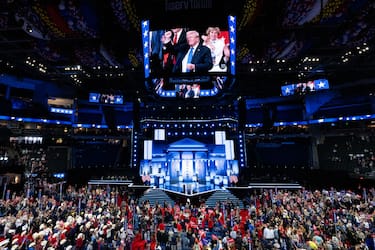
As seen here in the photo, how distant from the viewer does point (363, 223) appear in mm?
11586

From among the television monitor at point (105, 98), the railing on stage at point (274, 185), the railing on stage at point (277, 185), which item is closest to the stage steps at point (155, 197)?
the railing on stage at point (274, 185)

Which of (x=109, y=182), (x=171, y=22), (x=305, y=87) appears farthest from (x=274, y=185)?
(x=171, y=22)

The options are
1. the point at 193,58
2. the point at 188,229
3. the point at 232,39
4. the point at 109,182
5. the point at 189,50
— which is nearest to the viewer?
the point at 188,229

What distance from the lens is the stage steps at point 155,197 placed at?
2048 centimetres

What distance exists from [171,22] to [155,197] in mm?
16174

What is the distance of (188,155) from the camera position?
30031 mm

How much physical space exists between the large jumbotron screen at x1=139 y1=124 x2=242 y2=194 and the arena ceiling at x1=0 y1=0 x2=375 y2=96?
36.6ft

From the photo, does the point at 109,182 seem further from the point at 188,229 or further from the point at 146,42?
the point at 146,42

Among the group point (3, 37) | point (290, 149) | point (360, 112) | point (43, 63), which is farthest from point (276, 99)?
point (3, 37)

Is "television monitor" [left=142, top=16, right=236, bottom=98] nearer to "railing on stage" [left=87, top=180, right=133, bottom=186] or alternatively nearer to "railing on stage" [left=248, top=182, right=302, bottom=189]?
"railing on stage" [left=248, top=182, right=302, bottom=189]

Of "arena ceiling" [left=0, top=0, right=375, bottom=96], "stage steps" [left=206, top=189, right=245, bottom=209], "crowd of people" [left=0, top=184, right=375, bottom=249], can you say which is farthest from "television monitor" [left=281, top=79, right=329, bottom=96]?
"stage steps" [left=206, top=189, right=245, bottom=209]

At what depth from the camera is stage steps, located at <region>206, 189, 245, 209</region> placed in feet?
65.5

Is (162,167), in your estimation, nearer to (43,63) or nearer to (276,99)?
(43,63)

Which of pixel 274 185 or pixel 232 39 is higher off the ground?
pixel 232 39
